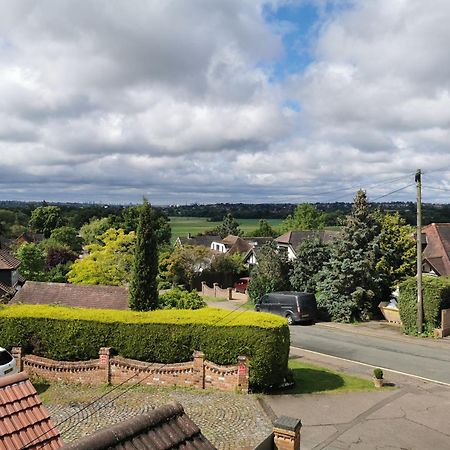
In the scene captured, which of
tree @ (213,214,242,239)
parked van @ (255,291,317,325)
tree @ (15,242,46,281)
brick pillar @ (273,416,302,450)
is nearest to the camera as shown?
brick pillar @ (273,416,302,450)

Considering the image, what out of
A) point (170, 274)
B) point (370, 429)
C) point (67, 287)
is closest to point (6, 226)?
point (170, 274)

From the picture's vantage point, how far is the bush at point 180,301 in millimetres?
22047

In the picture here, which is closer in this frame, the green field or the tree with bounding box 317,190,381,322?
the tree with bounding box 317,190,381,322

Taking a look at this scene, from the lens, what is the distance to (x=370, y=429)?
11.9m

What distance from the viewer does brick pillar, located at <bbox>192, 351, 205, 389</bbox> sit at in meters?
14.6

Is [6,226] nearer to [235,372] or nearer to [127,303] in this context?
[127,303]

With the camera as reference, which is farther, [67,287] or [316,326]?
[316,326]

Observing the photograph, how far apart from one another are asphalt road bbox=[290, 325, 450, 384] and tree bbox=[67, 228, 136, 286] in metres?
12.8

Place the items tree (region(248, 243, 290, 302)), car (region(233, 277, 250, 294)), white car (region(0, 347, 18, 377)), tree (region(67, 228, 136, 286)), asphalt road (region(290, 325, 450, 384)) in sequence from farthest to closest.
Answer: car (region(233, 277, 250, 294)), tree (region(248, 243, 290, 302)), tree (region(67, 228, 136, 286)), asphalt road (region(290, 325, 450, 384)), white car (region(0, 347, 18, 377))

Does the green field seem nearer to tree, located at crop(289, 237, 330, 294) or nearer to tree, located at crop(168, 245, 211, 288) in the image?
tree, located at crop(168, 245, 211, 288)

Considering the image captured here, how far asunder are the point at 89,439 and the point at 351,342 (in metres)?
19.4

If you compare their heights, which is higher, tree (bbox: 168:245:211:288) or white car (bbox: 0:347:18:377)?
white car (bbox: 0:347:18:377)

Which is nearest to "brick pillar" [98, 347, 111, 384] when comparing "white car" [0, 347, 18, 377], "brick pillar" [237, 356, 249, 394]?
"white car" [0, 347, 18, 377]

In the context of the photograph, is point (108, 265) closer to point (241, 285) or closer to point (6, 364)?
point (241, 285)
